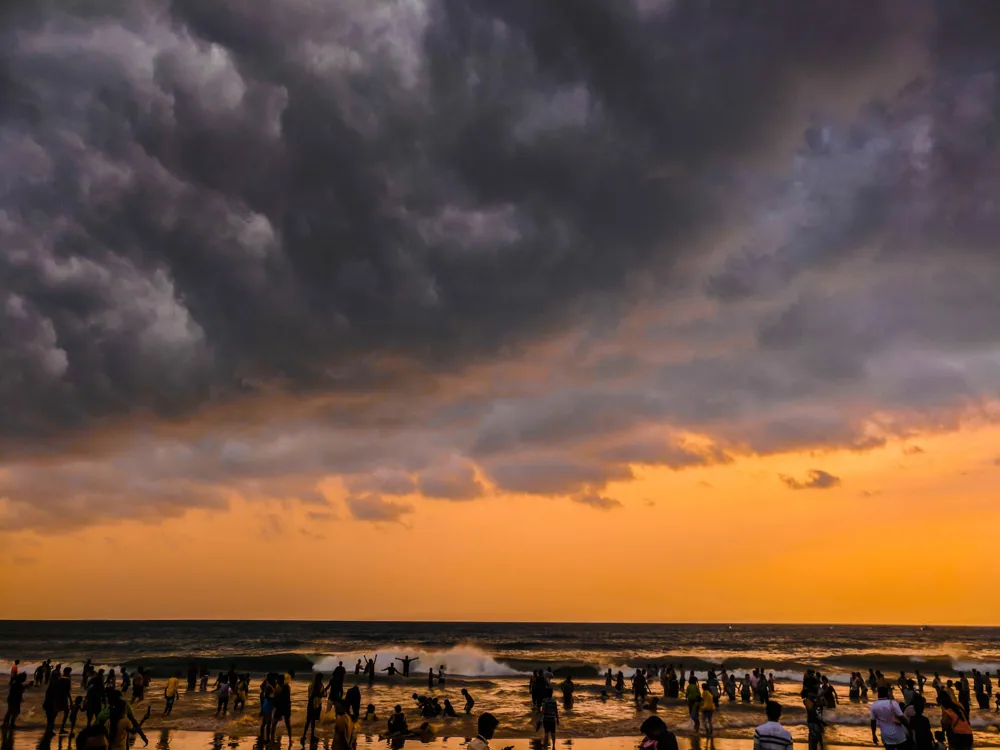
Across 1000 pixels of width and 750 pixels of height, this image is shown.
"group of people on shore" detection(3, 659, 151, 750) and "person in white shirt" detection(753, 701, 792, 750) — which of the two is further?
"group of people on shore" detection(3, 659, 151, 750)

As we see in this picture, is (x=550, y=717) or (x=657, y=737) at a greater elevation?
(x=657, y=737)

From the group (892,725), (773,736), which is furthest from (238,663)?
(773,736)

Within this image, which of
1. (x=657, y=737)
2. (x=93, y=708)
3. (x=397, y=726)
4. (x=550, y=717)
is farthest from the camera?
(x=397, y=726)

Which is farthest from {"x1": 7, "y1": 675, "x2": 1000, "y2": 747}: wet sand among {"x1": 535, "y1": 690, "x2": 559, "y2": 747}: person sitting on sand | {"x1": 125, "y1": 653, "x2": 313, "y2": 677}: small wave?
{"x1": 125, "y1": 653, "x2": 313, "y2": 677}: small wave

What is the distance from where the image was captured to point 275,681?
23.1 m

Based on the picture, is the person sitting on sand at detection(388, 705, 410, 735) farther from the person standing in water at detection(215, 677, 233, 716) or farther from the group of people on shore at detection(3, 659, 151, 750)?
the person standing in water at detection(215, 677, 233, 716)

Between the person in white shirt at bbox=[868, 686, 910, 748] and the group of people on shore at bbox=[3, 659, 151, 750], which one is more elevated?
the person in white shirt at bbox=[868, 686, 910, 748]

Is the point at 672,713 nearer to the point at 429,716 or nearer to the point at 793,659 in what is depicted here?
the point at 429,716

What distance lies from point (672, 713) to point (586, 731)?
27.0ft

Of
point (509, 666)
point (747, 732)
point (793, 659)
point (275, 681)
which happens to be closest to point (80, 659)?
point (509, 666)

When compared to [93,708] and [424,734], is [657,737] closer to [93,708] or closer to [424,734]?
[93,708]

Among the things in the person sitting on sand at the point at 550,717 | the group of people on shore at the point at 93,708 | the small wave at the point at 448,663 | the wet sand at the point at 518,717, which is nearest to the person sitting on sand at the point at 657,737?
the group of people on shore at the point at 93,708

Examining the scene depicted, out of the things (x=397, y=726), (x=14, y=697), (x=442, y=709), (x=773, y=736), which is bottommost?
(x=442, y=709)

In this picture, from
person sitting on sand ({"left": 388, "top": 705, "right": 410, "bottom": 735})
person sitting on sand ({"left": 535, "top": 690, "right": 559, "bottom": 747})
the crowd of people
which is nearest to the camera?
the crowd of people
